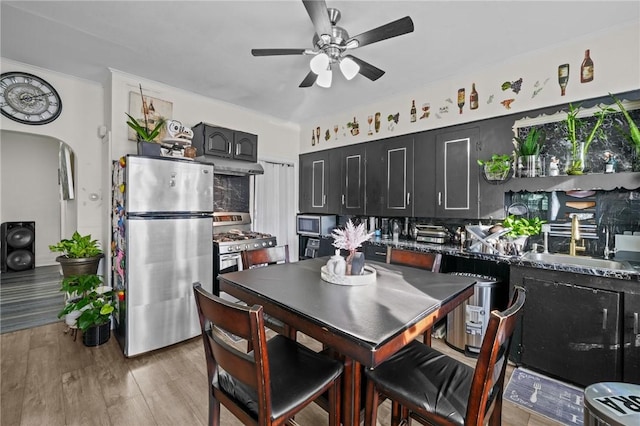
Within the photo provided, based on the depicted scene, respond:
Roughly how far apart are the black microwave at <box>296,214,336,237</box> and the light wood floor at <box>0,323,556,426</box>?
2.22 m

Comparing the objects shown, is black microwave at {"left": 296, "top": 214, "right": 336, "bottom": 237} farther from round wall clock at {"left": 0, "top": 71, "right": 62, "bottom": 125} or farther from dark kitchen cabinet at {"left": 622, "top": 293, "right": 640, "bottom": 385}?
round wall clock at {"left": 0, "top": 71, "right": 62, "bottom": 125}

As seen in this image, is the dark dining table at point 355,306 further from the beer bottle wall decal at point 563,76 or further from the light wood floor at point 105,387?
the beer bottle wall decal at point 563,76

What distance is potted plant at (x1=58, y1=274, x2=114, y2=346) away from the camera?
8.13 feet

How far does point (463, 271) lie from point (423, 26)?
241cm

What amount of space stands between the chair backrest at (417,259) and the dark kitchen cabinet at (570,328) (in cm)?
82

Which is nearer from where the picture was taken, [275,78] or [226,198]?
[275,78]

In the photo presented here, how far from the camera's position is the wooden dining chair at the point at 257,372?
3.22 ft

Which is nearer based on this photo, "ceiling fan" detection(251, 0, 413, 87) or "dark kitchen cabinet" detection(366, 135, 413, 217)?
"ceiling fan" detection(251, 0, 413, 87)

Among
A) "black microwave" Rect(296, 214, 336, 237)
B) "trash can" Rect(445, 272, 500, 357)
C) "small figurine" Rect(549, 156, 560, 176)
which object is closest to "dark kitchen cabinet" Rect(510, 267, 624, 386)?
"trash can" Rect(445, 272, 500, 357)

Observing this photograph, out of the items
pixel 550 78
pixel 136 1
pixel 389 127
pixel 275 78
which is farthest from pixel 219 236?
pixel 550 78

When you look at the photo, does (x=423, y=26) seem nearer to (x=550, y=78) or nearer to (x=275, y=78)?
(x=550, y=78)

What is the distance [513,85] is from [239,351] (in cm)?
321

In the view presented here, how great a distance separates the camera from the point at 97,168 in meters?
3.33

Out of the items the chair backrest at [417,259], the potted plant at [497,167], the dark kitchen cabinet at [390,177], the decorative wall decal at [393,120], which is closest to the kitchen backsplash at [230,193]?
the dark kitchen cabinet at [390,177]
